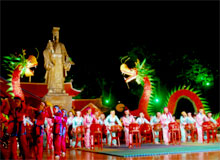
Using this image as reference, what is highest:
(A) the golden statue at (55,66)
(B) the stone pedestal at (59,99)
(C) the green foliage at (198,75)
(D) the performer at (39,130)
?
(C) the green foliage at (198,75)

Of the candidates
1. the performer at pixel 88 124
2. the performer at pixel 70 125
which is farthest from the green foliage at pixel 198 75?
the performer at pixel 70 125

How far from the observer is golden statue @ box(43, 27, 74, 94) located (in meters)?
11.3

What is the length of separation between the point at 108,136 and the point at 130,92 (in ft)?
36.3

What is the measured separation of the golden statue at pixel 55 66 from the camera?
11.3 meters

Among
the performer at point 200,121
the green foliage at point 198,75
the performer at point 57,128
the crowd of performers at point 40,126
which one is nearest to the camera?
the crowd of performers at point 40,126

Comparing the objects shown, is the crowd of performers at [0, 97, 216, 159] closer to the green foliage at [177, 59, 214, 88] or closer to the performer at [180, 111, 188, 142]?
the performer at [180, 111, 188, 142]

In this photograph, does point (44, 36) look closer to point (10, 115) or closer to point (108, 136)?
point (108, 136)

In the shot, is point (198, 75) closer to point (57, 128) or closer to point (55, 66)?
point (55, 66)

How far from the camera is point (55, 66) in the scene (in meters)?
11.4

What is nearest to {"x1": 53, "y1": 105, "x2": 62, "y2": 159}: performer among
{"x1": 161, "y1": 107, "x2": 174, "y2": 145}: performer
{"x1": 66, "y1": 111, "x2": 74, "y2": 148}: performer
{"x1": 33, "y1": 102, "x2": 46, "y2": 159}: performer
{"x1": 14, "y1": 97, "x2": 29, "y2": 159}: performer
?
{"x1": 33, "y1": 102, "x2": 46, "y2": 159}: performer

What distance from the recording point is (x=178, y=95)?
45.2ft

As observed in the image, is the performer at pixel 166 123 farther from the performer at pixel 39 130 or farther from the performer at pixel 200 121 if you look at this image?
the performer at pixel 39 130

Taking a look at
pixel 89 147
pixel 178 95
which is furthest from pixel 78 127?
pixel 178 95

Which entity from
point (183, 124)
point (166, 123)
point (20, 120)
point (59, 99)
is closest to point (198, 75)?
point (183, 124)
